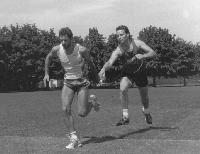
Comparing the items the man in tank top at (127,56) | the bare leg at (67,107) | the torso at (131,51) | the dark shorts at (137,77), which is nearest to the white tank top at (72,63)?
the bare leg at (67,107)

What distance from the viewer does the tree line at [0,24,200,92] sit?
74875 millimetres

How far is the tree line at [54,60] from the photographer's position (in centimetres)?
7488

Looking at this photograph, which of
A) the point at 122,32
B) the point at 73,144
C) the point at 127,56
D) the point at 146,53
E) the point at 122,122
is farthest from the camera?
the point at 122,122

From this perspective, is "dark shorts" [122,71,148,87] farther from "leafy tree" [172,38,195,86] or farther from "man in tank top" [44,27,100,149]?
"leafy tree" [172,38,195,86]

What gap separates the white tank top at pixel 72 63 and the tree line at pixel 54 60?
6290 cm

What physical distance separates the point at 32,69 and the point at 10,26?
13793 mm

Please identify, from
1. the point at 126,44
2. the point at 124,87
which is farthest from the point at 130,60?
the point at 124,87

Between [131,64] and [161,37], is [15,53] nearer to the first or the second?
[161,37]

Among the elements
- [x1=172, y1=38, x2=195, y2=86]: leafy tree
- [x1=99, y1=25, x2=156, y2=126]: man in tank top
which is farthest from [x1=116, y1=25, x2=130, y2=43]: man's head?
[x1=172, y1=38, x2=195, y2=86]: leafy tree

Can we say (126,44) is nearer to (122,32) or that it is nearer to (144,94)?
(122,32)

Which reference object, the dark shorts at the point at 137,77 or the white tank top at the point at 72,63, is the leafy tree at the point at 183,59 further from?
the white tank top at the point at 72,63

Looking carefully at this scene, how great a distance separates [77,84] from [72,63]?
0.48 m

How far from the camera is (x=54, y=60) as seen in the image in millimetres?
74312

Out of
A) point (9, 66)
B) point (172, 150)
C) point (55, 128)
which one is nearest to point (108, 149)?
point (172, 150)
